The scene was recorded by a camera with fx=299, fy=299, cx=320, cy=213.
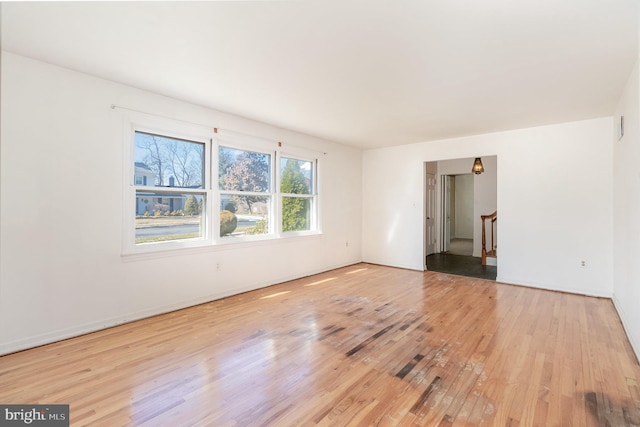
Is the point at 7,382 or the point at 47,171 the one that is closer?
the point at 7,382

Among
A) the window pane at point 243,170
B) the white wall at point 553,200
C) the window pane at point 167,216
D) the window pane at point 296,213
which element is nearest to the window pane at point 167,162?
the window pane at point 167,216

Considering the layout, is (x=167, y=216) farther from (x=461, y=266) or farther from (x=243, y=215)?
→ (x=461, y=266)

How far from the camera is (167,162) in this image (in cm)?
369

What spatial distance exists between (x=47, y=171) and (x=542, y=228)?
6.41 meters

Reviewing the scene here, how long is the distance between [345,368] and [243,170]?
10.4 feet

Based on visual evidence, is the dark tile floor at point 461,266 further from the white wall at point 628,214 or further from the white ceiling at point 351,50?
the white ceiling at point 351,50

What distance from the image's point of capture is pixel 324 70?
111 inches

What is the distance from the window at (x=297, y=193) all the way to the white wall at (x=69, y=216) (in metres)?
1.65

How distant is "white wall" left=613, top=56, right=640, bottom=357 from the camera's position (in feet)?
8.84

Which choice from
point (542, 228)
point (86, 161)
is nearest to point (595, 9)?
point (542, 228)

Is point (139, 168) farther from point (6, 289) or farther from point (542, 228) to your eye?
point (542, 228)

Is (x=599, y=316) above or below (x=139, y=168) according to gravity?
below

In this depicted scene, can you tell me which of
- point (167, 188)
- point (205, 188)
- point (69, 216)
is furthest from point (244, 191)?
point (69, 216)

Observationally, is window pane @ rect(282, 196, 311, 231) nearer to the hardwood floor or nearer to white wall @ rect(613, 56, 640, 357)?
the hardwood floor
